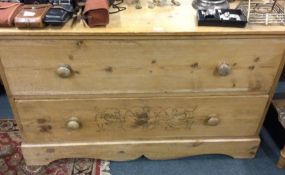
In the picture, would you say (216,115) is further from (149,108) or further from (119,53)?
(119,53)

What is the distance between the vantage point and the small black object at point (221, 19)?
0.99 metres

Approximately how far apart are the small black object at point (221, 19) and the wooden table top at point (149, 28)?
0.02 m

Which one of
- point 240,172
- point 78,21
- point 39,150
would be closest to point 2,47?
point 78,21

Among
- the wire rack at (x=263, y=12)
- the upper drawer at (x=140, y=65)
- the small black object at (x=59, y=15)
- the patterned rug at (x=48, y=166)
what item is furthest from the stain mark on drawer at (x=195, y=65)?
the patterned rug at (x=48, y=166)

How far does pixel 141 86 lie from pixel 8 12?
0.52 meters

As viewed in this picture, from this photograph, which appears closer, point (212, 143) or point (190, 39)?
point (190, 39)

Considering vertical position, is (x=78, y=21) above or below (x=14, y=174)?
above

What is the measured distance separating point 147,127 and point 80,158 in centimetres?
37

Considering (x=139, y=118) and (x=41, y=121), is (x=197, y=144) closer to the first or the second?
(x=139, y=118)

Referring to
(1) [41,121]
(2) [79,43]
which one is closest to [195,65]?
(2) [79,43]

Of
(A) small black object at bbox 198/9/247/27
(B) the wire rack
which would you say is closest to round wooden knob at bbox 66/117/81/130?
(A) small black object at bbox 198/9/247/27

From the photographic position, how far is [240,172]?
1.36m

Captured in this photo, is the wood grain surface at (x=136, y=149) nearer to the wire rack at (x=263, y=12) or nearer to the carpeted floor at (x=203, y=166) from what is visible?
the carpeted floor at (x=203, y=166)

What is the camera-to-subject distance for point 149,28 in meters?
0.99
